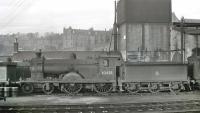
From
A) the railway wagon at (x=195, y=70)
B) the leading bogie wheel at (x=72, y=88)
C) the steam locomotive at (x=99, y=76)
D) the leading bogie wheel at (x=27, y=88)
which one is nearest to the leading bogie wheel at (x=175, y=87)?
the steam locomotive at (x=99, y=76)

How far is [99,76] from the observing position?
20.5m

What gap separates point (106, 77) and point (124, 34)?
2015 cm

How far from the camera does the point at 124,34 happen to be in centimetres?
3972

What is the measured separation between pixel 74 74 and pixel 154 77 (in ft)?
19.8

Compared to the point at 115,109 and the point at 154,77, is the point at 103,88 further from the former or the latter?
the point at 115,109

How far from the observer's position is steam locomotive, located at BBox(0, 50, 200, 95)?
2025 centimetres

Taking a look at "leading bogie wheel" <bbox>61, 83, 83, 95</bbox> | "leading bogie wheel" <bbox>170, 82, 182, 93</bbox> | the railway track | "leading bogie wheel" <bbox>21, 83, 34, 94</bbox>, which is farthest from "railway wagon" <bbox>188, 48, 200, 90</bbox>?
"leading bogie wheel" <bbox>21, 83, 34, 94</bbox>

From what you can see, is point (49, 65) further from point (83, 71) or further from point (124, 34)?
point (124, 34)

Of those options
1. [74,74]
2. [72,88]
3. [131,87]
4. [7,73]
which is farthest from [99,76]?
[7,73]

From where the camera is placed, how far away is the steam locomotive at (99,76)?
797 inches

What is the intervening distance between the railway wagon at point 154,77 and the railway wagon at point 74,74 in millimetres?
1077

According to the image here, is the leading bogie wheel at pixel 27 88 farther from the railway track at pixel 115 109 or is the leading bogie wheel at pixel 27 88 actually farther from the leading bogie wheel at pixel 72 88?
the railway track at pixel 115 109

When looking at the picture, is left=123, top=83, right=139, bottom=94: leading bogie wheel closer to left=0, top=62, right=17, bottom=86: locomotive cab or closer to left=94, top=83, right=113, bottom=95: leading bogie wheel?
left=94, top=83, right=113, bottom=95: leading bogie wheel

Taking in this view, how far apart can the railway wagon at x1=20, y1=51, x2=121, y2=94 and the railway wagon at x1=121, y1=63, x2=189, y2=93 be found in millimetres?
1077
